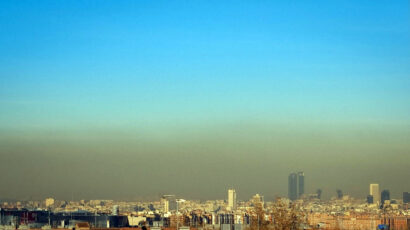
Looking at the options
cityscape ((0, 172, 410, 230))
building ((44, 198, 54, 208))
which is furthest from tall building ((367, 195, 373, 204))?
building ((44, 198, 54, 208))

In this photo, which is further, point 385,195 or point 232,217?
point 385,195

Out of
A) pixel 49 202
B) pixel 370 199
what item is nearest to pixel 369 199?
pixel 370 199

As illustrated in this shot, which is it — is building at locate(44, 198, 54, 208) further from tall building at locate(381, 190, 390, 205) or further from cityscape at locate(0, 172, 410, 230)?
tall building at locate(381, 190, 390, 205)

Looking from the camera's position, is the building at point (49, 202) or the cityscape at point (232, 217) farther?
the building at point (49, 202)

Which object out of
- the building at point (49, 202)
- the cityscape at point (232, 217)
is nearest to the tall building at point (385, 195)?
the cityscape at point (232, 217)

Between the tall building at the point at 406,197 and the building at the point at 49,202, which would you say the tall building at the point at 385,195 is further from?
the building at the point at 49,202

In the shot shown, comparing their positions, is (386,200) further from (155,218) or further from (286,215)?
(286,215)

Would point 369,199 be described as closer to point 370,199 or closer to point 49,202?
point 370,199

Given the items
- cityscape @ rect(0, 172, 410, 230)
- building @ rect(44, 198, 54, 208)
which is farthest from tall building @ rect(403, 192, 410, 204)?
building @ rect(44, 198, 54, 208)

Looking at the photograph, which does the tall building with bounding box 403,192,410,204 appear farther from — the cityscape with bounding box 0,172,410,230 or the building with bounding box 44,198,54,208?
the building with bounding box 44,198,54,208

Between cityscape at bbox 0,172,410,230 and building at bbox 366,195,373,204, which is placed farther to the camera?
building at bbox 366,195,373,204

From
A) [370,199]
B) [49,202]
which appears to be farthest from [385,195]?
[49,202]
